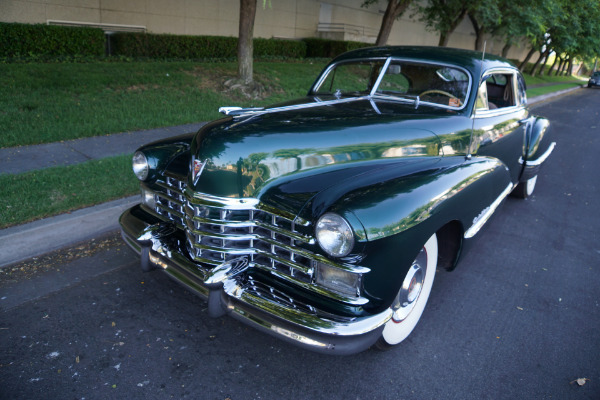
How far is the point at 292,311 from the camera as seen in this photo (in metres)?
2.19

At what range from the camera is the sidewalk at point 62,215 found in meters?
3.61

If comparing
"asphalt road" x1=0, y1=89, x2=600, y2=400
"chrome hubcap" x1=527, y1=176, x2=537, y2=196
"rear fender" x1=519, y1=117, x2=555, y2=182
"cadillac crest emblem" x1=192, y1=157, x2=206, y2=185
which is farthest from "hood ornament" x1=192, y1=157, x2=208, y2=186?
"chrome hubcap" x1=527, y1=176, x2=537, y2=196

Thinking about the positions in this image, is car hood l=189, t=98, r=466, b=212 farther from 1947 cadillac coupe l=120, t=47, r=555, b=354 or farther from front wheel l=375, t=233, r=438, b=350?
front wheel l=375, t=233, r=438, b=350

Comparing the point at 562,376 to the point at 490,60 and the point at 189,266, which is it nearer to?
the point at 189,266

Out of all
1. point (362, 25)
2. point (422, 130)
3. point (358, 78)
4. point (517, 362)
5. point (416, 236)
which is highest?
point (362, 25)

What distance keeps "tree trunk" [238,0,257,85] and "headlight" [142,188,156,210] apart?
677 centimetres

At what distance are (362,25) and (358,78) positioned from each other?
21955 millimetres

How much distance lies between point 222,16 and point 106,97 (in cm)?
1079

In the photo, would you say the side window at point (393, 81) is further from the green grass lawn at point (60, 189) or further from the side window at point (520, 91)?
the green grass lawn at point (60, 189)

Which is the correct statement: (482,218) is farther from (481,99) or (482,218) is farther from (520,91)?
(520,91)

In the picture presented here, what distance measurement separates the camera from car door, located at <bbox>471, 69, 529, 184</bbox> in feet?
12.2

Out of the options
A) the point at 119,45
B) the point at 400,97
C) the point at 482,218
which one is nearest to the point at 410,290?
the point at 482,218

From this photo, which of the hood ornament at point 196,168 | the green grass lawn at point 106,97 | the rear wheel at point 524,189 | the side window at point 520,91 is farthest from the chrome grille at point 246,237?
the green grass lawn at point 106,97

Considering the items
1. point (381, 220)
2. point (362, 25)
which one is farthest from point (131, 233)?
point (362, 25)
